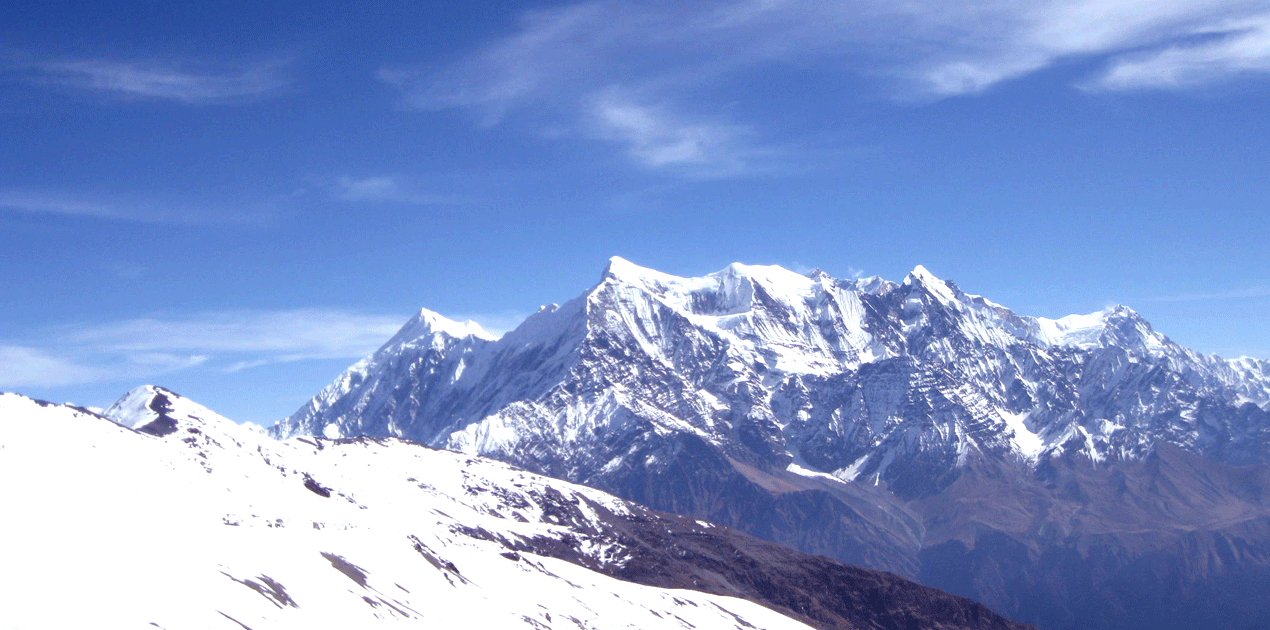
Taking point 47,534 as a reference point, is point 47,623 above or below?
below

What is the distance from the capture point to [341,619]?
10456 cm

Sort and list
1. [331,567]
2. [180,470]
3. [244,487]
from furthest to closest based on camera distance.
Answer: [244,487] < [180,470] < [331,567]

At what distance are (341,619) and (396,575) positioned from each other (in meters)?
29.3

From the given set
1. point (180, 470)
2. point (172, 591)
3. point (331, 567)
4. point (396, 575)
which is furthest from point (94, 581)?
point (180, 470)

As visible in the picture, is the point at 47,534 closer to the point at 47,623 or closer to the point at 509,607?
the point at 47,623

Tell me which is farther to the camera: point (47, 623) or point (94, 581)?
point (94, 581)

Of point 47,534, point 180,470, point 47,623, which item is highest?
point 180,470

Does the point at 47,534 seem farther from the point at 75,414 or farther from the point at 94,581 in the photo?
the point at 75,414

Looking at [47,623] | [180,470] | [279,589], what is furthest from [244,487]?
[47,623]

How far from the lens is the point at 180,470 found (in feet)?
583

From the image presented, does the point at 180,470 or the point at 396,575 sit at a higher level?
the point at 180,470

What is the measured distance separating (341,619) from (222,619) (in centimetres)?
1787

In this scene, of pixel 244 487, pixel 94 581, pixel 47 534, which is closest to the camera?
pixel 94 581

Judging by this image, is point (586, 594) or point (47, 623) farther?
point (586, 594)
